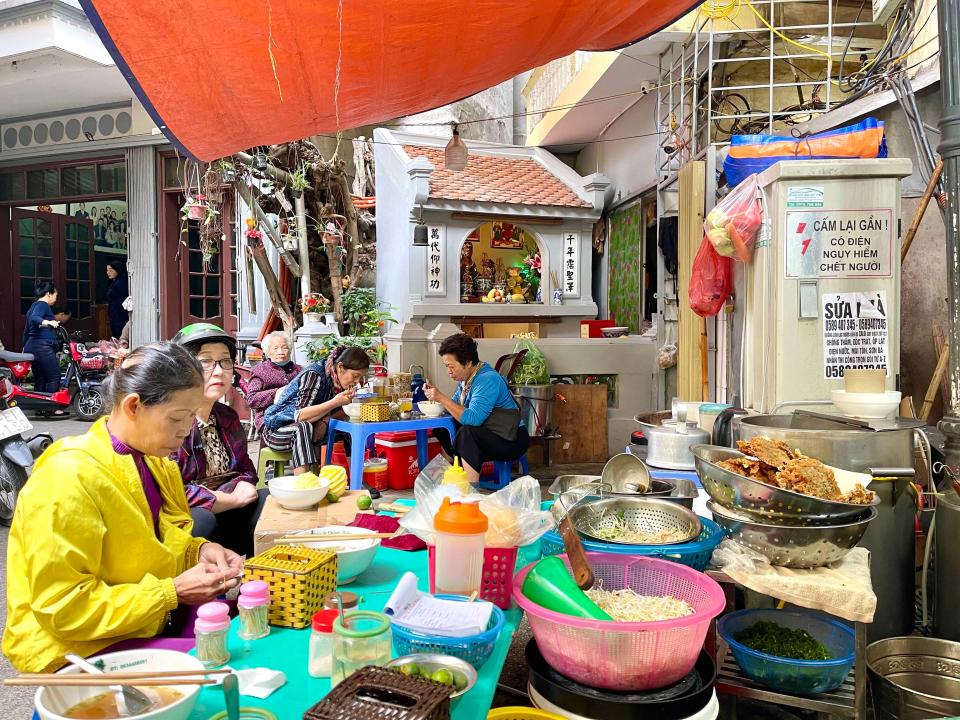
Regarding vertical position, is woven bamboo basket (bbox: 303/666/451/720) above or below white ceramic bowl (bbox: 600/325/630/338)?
below

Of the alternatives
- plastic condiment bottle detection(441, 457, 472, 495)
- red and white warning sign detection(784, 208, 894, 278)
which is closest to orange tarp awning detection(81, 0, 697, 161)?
red and white warning sign detection(784, 208, 894, 278)

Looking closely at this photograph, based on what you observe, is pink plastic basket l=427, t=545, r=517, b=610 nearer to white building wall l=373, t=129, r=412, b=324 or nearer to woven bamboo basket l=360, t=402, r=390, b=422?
woven bamboo basket l=360, t=402, r=390, b=422

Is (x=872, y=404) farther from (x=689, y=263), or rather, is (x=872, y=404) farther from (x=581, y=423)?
(x=581, y=423)

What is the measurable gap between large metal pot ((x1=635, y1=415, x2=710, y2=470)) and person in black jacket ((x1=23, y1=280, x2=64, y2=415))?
957 centimetres

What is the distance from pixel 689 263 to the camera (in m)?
6.90

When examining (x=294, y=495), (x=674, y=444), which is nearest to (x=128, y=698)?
(x=294, y=495)

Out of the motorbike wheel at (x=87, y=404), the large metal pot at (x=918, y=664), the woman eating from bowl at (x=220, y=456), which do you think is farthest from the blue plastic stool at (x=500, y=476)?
the motorbike wheel at (x=87, y=404)

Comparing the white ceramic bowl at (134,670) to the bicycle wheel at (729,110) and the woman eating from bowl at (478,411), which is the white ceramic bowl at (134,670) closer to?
the woman eating from bowl at (478,411)

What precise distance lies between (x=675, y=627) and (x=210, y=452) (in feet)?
8.76

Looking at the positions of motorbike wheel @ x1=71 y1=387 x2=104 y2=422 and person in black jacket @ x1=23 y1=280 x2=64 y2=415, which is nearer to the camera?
motorbike wheel @ x1=71 y1=387 x2=104 y2=422

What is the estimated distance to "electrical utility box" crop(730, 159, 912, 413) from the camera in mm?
3980

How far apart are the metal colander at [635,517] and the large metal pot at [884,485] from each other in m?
0.94

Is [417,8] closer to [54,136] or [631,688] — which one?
[631,688]

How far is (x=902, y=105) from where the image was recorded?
17.6ft
